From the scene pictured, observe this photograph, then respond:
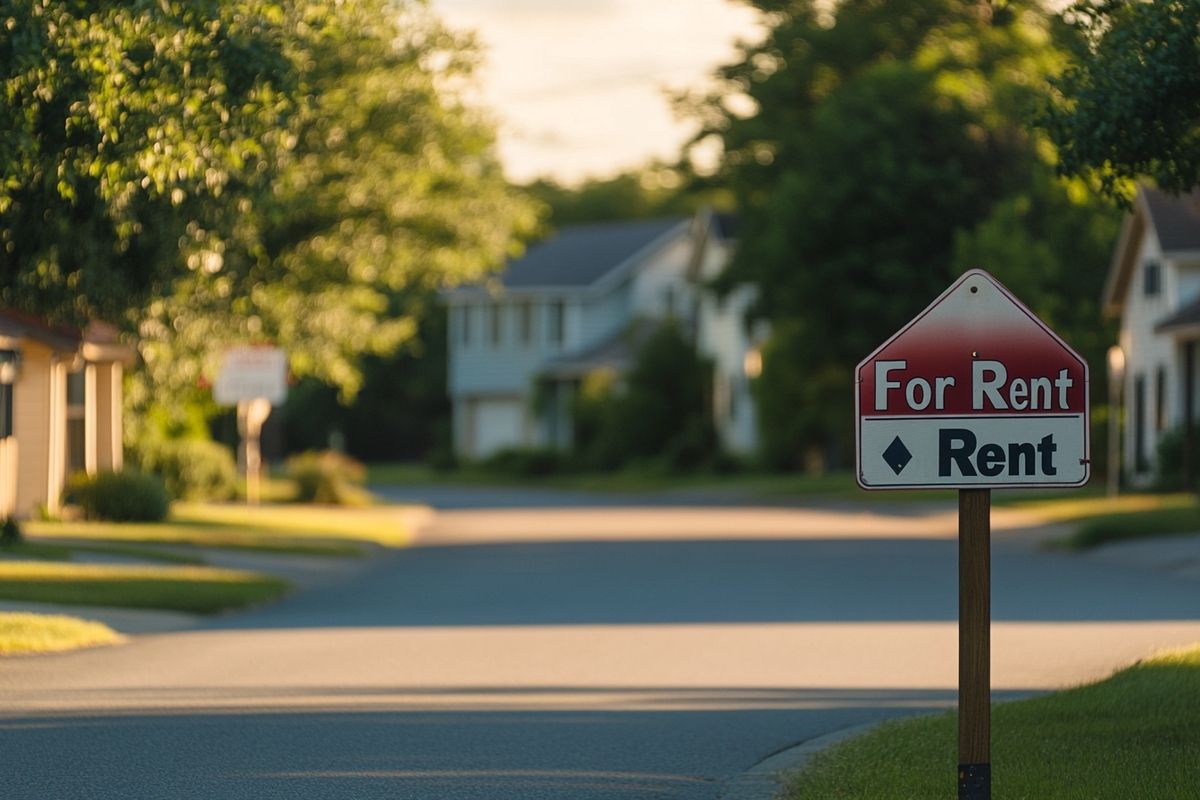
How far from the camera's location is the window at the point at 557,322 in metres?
78.1

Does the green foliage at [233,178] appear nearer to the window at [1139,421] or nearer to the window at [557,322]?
the window at [1139,421]

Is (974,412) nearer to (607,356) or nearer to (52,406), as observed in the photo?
(52,406)

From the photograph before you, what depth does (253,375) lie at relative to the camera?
3456 cm

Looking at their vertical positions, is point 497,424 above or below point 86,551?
above

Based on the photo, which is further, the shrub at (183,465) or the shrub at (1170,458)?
the shrub at (183,465)

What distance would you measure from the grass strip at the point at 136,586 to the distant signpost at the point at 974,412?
13.5m

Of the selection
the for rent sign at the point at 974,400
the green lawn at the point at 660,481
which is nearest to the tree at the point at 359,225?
the green lawn at the point at 660,481

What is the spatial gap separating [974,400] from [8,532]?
1949cm

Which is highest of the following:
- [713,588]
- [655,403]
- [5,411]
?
[655,403]

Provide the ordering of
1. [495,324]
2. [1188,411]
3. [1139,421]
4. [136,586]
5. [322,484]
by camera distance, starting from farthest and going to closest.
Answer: [495,324] → [1139,421] → [322,484] → [1188,411] → [136,586]

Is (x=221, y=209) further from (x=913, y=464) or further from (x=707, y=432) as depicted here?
(x=707, y=432)

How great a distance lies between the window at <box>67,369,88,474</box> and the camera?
1407 inches

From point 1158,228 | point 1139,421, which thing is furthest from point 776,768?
point 1139,421

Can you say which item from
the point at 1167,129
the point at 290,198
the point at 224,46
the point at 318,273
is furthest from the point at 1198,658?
the point at 318,273
